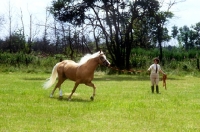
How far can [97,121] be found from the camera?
9.00 meters

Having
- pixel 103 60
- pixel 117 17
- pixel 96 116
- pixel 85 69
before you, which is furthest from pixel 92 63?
pixel 117 17

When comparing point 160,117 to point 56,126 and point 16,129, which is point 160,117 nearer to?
point 56,126

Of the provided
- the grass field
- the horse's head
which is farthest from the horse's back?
the grass field

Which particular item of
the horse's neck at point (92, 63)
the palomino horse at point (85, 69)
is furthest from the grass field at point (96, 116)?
the horse's neck at point (92, 63)

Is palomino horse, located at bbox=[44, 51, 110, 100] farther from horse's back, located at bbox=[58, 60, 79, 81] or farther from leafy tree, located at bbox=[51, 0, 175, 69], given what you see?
leafy tree, located at bbox=[51, 0, 175, 69]

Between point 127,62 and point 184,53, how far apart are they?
7177 millimetres

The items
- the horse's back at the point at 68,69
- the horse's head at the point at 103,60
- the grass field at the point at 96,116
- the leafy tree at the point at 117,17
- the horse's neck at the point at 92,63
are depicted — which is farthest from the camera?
the leafy tree at the point at 117,17

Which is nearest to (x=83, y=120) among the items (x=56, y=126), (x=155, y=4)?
(x=56, y=126)

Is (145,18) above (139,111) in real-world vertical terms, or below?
above

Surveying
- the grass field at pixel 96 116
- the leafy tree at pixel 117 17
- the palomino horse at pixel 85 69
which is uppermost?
the leafy tree at pixel 117 17

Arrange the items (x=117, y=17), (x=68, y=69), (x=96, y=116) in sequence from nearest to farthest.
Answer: (x=96, y=116)
(x=68, y=69)
(x=117, y=17)

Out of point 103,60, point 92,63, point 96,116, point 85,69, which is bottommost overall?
point 96,116

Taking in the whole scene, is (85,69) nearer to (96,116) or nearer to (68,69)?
(68,69)

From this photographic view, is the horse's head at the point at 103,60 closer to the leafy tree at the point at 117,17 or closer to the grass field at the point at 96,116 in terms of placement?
the grass field at the point at 96,116
